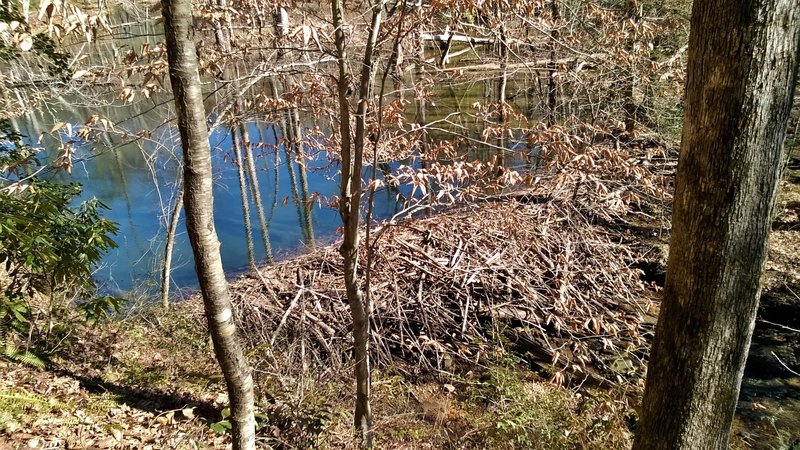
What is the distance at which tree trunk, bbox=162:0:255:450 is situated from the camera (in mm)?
2656

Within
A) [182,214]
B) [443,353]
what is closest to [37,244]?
[443,353]

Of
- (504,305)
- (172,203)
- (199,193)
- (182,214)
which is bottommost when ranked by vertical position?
(182,214)

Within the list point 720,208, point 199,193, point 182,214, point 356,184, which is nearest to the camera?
point 720,208

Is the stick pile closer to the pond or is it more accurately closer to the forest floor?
the forest floor

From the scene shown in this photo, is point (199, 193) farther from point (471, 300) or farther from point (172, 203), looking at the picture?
point (172, 203)

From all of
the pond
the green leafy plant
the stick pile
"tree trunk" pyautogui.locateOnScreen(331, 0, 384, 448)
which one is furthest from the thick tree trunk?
the pond

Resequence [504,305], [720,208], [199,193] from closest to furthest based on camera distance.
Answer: [720,208] < [199,193] < [504,305]

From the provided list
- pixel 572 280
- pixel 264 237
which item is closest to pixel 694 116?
pixel 572 280

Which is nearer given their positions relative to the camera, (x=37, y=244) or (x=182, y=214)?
(x=37, y=244)

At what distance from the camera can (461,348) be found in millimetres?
7527

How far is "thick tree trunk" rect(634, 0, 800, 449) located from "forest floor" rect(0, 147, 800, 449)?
2.21m

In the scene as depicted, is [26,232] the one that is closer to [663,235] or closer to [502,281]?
[502,281]

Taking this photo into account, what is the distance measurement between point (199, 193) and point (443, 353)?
542 cm

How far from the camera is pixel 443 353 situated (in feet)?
24.5
